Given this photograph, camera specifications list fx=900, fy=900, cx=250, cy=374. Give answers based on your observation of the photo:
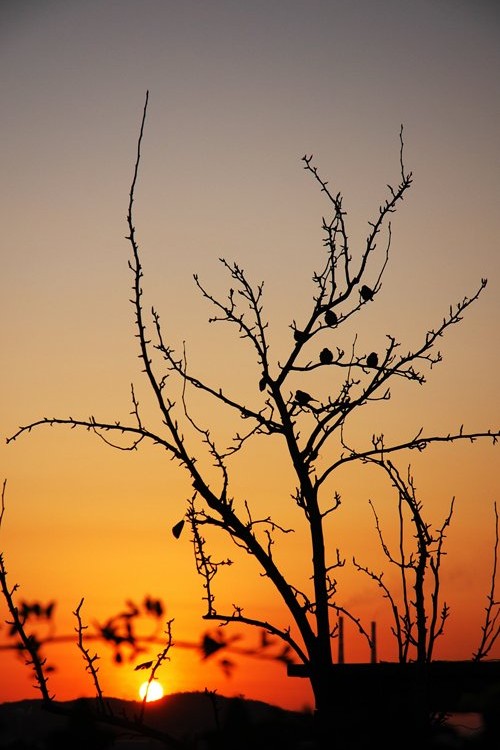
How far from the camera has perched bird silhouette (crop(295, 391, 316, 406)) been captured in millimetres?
6199

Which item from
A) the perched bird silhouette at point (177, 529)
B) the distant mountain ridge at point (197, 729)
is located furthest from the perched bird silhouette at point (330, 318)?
the distant mountain ridge at point (197, 729)

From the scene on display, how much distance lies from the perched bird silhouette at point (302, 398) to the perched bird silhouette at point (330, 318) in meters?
0.53

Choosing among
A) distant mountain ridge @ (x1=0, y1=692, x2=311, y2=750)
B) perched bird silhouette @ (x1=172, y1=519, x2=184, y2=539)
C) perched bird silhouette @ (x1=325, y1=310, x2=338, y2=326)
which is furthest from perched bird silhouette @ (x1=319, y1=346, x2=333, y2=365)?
distant mountain ridge @ (x1=0, y1=692, x2=311, y2=750)

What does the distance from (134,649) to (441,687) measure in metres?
1.70

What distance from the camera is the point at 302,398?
6227 millimetres

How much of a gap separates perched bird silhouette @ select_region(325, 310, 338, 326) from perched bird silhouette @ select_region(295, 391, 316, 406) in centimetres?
53

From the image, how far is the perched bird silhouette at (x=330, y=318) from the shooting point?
632 centimetres

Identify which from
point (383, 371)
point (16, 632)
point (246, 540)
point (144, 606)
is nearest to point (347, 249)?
point (383, 371)

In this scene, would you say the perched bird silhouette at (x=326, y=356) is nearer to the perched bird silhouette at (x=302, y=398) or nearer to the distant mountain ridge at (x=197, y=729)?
the perched bird silhouette at (x=302, y=398)

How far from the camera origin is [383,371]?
6410 millimetres

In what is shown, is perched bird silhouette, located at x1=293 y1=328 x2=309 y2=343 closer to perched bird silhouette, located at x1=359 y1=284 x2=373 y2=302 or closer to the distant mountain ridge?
perched bird silhouette, located at x1=359 y1=284 x2=373 y2=302

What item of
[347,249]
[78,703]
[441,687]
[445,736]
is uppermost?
[347,249]

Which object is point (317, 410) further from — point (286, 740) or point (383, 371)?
point (286, 740)

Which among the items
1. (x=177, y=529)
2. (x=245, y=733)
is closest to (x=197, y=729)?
(x=245, y=733)
